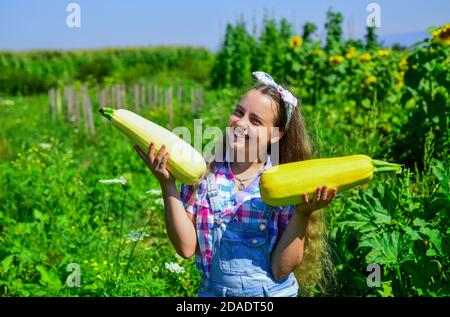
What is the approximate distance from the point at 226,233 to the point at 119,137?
5.33m

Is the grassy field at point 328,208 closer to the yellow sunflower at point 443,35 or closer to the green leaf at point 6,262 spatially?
the green leaf at point 6,262

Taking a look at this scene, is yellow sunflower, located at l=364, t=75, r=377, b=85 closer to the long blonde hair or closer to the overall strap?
the long blonde hair

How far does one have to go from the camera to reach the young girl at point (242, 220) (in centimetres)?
202

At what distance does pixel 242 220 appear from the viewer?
6.84 ft

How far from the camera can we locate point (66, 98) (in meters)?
10.5

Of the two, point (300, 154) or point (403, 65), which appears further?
point (403, 65)

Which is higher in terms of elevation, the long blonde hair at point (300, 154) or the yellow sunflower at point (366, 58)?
the yellow sunflower at point (366, 58)

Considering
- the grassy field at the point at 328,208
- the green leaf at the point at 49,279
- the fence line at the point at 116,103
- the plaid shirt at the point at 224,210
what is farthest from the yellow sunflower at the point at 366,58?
the plaid shirt at the point at 224,210

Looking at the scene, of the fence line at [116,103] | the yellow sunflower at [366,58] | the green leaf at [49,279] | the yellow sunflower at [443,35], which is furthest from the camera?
the fence line at [116,103]

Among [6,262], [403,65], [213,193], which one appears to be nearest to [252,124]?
[213,193]

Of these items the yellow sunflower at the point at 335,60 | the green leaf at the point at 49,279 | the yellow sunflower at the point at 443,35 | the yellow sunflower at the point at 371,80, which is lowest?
the green leaf at the point at 49,279

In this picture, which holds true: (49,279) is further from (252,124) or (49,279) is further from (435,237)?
(435,237)

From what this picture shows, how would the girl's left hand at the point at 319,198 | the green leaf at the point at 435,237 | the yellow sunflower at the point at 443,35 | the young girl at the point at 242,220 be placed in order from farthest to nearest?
the yellow sunflower at the point at 443,35, the green leaf at the point at 435,237, the young girl at the point at 242,220, the girl's left hand at the point at 319,198

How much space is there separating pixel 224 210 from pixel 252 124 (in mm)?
339
